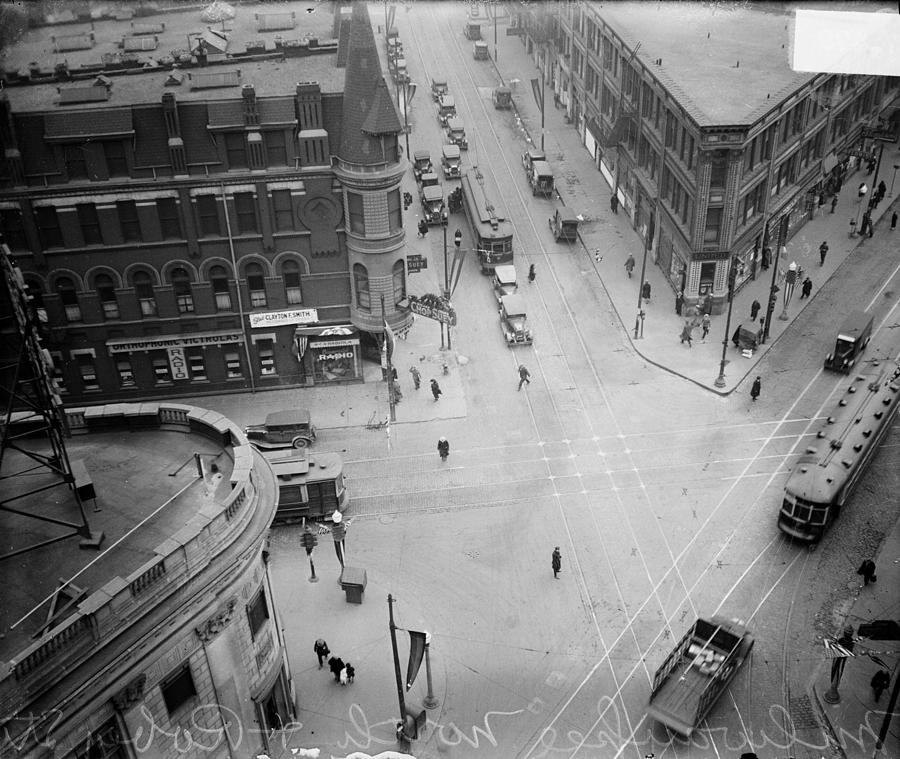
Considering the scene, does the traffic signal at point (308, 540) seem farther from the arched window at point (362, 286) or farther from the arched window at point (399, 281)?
the arched window at point (399, 281)

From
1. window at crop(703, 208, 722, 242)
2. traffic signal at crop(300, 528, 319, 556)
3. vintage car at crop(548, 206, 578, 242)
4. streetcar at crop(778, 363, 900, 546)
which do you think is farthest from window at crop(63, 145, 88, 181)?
streetcar at crop(778, 363, 900, 546)

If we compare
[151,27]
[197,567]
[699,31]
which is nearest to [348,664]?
[197,567]

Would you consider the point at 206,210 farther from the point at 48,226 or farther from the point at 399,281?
the point at 399,281

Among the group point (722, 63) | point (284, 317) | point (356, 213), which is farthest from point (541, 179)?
point (284, 317)

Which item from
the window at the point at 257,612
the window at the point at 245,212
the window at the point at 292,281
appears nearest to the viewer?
the window at the point at 257,612

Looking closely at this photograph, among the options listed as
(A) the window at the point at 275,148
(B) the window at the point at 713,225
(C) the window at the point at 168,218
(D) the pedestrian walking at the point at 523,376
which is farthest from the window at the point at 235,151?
(B) the window at the point at 713,225

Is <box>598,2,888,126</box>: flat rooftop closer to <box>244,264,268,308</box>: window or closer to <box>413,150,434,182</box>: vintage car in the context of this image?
<box>413,150,434,182</box>: vintage car
